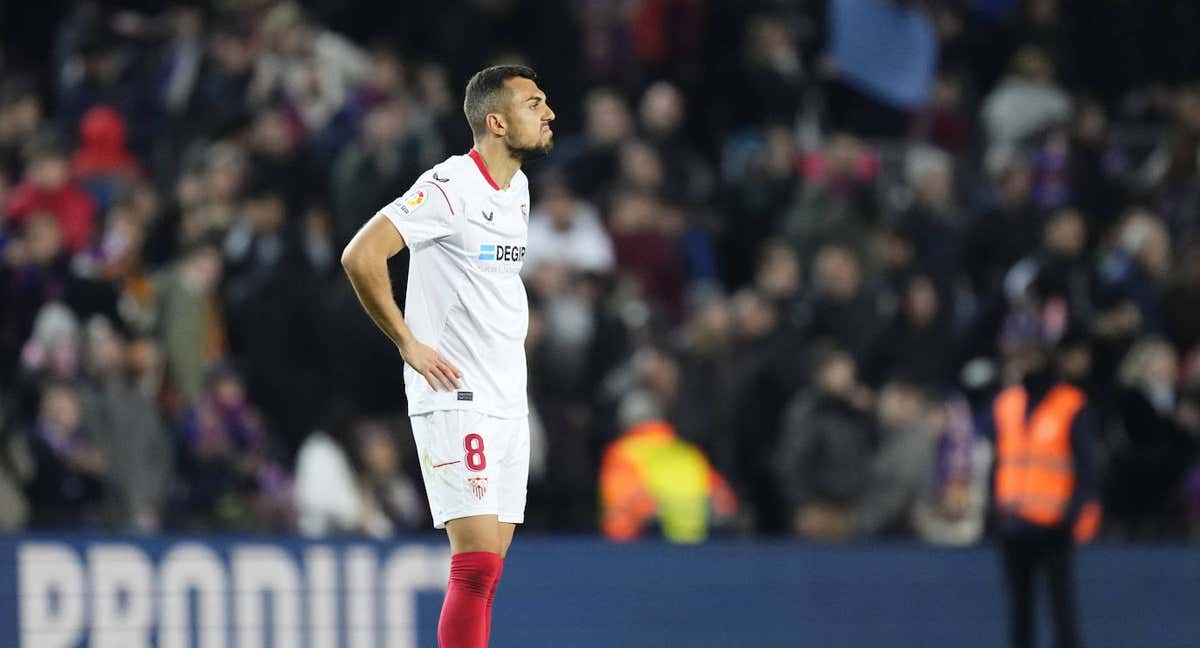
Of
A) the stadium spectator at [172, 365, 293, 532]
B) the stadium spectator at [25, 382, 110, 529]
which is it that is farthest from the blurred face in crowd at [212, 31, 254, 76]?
the stadium spectator at [25, 382, 110, 529]

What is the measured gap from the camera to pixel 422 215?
24.4 feet

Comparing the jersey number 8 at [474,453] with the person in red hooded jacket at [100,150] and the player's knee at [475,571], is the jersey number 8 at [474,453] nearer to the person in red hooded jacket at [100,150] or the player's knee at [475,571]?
the player's knee at [475,571]

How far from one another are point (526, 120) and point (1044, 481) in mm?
5524

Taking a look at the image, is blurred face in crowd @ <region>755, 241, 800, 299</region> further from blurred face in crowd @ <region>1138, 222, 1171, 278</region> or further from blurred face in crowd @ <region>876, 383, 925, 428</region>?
blurred face in crowd @ <region>1138, 222, 1171, 278</region>

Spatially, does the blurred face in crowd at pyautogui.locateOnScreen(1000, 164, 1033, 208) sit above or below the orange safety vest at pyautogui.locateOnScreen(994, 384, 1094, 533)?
above

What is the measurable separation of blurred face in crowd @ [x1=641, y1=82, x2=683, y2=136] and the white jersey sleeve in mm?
8215

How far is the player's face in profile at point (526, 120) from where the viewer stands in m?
7.56

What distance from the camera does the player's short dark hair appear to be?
7574 mm

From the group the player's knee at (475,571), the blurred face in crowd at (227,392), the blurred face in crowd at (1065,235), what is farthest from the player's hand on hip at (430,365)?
the blurred face in crowd at (1065,235)

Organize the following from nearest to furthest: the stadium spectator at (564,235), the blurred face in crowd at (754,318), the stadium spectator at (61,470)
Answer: the stadium spectator at (61,470) → the blurred face in crowd at (754,318) → the stadium spectator at (564,235)

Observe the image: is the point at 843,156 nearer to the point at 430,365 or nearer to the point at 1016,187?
the point at 1016,187

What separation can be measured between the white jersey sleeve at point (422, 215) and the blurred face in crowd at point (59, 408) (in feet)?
15.7

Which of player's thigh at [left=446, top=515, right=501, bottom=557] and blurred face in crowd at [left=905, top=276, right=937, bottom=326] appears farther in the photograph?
blurred face in crowd at [left=905, top=276, right=937, bottom=326]

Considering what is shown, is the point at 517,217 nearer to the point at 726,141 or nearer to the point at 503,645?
the point at 503,645
